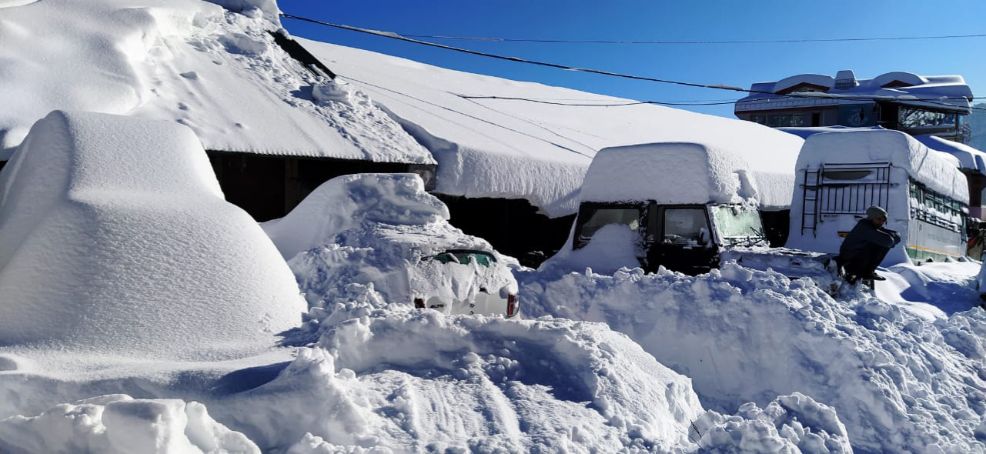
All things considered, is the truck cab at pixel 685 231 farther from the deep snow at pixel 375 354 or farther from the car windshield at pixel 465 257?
the car windshield at pixel 465 257

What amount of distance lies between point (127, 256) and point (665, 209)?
6992mm

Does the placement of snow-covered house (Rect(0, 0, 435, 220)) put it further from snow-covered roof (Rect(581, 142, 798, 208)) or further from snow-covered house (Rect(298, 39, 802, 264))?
snow-covered roof (Rect(581, 142, 798, 208))

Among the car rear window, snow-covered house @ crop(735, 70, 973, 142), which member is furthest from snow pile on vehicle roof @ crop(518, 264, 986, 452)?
snow-covered house @ crop(735, 70, 973, 142)

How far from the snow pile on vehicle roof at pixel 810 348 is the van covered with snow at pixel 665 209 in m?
1.50

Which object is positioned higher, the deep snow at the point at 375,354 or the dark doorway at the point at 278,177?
the dark doorway at the point at 278,177

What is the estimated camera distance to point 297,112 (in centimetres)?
1145

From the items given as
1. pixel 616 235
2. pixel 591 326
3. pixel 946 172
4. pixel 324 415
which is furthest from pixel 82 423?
pixel 946 172

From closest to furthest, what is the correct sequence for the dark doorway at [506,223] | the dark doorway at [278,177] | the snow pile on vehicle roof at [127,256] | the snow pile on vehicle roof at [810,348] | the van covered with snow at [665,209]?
1. the snow pile on vehicle roof at [127,256]
2. the snow pile on vehicle roof at [810,348]
3. the van covered with snow at [665,209]
4. the dark doorway at [278,177]
5. the dark doorway at [506,223]

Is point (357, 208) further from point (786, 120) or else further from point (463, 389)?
point (786, 120)

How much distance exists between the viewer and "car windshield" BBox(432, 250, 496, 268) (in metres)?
5.86

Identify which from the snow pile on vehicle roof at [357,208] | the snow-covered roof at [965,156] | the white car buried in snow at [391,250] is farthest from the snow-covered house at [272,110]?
the snow-covered roof at [965,156]

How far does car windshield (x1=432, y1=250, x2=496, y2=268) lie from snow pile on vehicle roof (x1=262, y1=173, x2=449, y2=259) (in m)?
0.68

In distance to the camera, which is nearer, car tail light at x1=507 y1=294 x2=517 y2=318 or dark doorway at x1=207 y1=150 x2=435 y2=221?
car tail light at x1=507 y1=294 x2=517 y2=318

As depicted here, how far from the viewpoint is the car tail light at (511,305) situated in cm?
617
